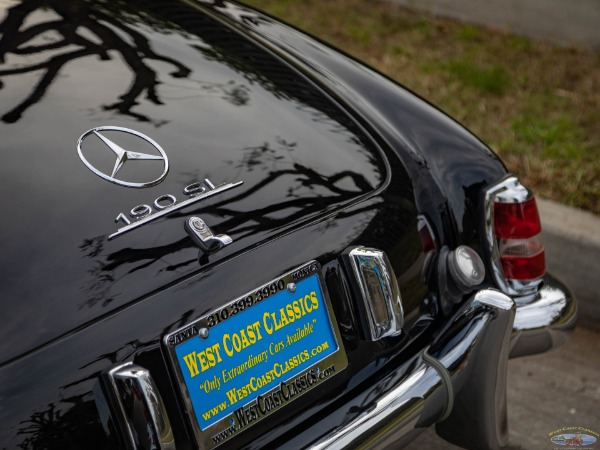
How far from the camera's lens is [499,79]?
16.1ft

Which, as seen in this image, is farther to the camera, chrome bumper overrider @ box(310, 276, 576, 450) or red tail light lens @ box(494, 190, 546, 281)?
red tail light lens @ box(494, 190, 546, 281)

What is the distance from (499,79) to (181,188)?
129 inches

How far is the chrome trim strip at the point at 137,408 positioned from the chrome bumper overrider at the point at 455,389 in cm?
37

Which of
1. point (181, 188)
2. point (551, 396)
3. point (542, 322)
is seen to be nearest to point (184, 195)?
point (181, 188)

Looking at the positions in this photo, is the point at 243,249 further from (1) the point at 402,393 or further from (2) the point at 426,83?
(2) the point at 426,83

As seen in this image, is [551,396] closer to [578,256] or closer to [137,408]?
[578,256]

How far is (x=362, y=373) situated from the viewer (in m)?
2.15
